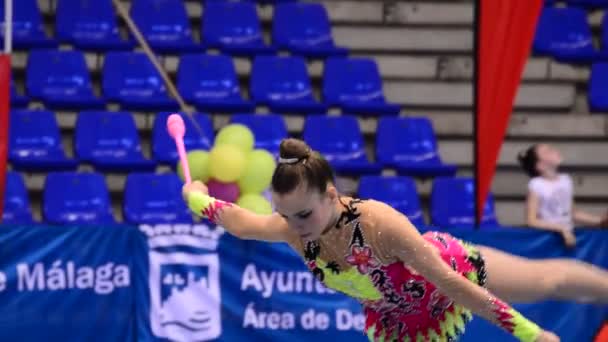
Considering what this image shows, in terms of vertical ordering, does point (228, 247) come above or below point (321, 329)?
above

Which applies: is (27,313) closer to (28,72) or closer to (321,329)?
(321,329)

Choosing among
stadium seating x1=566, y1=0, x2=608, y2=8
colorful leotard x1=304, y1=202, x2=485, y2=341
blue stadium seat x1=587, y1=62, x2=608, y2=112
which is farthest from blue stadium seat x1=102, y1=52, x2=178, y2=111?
colorful leotard x1=304, y1=202, x2=485, y2=341

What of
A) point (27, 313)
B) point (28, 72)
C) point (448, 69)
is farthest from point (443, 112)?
point (27, 313)

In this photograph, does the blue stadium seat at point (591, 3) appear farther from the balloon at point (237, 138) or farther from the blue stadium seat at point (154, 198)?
the blue stadium seat at point (154, 198)

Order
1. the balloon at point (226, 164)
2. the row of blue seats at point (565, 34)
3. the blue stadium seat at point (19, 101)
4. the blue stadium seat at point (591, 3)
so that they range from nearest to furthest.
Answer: the balloon at point (226, 164) → the blue stadium seat at point (19, 101) → the row of blue seats at point (565, 34) → the blue stadium seat at point (591, 3)

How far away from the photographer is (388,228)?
3.87 meters

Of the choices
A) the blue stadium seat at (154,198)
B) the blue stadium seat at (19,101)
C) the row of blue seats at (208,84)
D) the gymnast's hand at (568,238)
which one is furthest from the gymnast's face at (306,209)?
the blue stadium seat at (19,101)

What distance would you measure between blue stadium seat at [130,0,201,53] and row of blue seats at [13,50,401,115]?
0.81ft

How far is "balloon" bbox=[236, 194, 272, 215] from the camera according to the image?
7.13m

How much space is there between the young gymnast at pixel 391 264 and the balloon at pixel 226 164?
8.23ft

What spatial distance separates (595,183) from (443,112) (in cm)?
139

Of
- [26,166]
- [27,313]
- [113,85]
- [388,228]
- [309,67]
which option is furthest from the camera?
[309,67]

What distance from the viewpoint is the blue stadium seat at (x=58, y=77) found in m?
8.55

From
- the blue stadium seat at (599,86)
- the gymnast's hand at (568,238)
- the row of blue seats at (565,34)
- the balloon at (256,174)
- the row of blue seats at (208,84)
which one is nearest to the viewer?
the gymnast's hand at (568,238)
